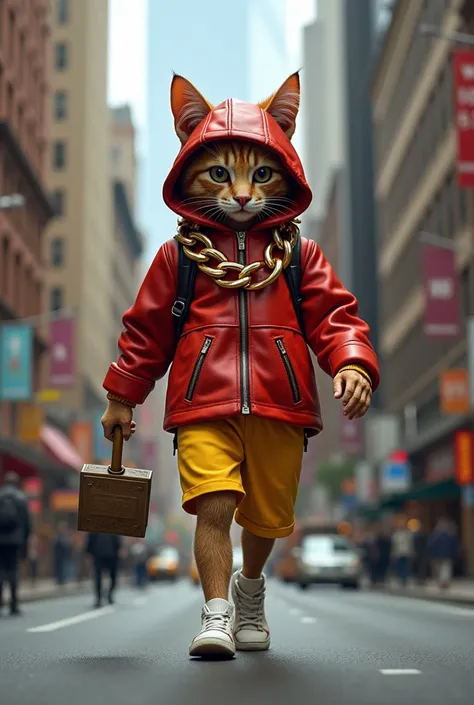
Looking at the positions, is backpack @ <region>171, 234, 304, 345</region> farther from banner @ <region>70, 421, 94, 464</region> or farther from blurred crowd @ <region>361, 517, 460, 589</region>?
banner @ <region>70, 421, 94, 464</region>

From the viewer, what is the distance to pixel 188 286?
6457 millimetres

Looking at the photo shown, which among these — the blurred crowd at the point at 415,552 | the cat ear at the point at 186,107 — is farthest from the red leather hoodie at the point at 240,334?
the blurred crowd at the point at 415,552

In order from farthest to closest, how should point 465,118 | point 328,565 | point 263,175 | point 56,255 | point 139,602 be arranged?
point 56,255 < point 328,565 < point 465,118 < point 139,602 < point 263,175

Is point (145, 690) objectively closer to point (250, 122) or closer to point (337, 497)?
point (250, 122)

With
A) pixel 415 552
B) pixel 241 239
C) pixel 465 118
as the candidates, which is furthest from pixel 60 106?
pixel 241 239

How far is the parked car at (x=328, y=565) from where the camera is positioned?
33.5m

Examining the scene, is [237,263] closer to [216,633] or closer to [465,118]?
[216,633]

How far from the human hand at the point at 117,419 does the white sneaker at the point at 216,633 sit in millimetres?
1023

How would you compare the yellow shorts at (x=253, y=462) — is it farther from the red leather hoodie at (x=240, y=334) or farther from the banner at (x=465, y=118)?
the banner at (x=465, y=118)

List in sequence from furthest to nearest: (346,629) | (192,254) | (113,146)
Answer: (113,146)
(346,629)
(192,254)

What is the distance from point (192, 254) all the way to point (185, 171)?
1.45 feet

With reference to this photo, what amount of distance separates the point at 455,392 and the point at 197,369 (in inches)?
1201

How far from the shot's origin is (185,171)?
652cm

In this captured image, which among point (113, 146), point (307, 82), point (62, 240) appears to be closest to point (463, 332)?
point (62, 240)
